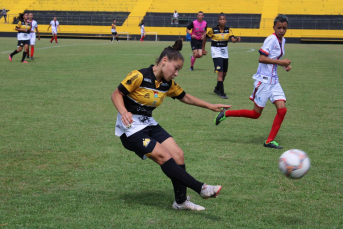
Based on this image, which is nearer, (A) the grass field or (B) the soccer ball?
(A) the grass field

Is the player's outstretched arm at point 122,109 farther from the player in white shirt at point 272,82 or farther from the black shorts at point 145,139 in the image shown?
the player in white shirt at point 272,82

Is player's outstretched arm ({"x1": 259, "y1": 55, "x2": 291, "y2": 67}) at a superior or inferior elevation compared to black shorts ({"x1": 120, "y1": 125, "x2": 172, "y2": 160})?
superior

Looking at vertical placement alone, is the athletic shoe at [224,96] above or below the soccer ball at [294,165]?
below

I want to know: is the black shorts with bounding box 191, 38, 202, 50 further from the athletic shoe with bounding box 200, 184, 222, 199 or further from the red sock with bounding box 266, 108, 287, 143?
the athletic shoe with bounding box 200, 184, 222, 199

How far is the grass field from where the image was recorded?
167 inches

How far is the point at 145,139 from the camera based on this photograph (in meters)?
4.34

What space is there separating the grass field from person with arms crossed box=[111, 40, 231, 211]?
32 cm

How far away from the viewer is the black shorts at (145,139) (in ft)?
14.1

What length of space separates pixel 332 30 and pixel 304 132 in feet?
134

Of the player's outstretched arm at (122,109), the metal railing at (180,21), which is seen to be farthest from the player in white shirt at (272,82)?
the metal railing at (180,21)

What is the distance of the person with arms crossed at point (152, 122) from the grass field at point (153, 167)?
0.32m

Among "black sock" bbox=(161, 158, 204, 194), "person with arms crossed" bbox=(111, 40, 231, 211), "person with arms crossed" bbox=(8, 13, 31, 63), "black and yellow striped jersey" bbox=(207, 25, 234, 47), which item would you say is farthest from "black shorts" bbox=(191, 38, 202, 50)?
"black sock" bbox=(161, 158, 204, 194)

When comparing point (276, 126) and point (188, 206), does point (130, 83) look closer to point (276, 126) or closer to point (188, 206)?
point (188, 206)

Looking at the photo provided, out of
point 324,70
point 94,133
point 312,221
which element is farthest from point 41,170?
point 324,70
